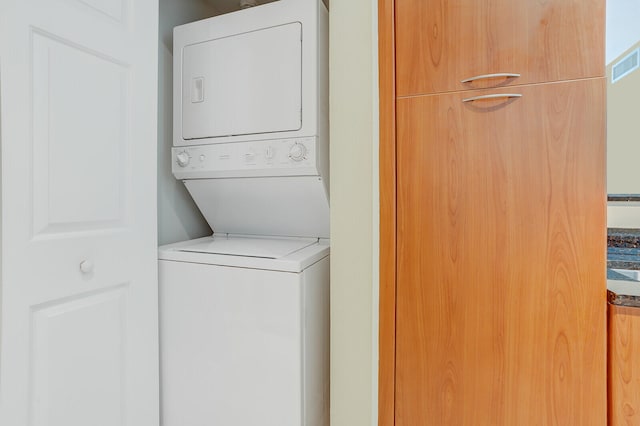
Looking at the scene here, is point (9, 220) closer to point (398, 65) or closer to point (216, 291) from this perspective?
point (216, 291)

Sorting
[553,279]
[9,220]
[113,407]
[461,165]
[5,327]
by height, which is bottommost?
[113,407]

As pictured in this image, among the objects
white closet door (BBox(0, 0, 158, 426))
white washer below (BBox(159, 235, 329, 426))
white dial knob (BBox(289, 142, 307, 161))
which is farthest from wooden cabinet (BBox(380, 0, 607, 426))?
white closet door (BBox(0, 0, 158, 426))

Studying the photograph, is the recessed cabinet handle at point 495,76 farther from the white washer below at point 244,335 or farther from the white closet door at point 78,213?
the white closet door at point 78,213

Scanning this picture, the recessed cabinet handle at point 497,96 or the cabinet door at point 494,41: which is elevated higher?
the cabinet door at point 494,41

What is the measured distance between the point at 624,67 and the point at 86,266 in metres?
2.49

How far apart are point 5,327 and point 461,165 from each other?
1591mm

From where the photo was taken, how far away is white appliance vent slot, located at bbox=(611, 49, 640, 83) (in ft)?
4.93

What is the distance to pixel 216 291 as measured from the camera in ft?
4.95

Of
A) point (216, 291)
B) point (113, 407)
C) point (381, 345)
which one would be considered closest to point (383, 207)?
point (381, 345)

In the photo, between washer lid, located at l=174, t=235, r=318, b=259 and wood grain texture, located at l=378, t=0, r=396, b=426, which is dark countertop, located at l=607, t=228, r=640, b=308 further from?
washer lid, located at l=174, t=235, r=318, b=259

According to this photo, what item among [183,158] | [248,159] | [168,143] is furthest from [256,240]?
[168,143]

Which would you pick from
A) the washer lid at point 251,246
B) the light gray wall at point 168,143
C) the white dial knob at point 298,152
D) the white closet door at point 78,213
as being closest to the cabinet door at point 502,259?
the white dial knob at point 298,152

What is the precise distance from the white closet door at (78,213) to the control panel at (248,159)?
27 cm

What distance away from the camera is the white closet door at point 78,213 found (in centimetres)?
110
